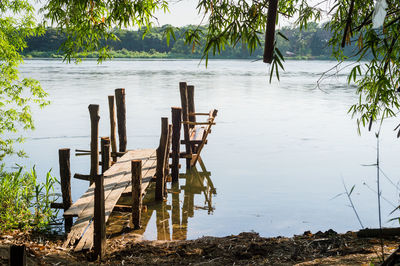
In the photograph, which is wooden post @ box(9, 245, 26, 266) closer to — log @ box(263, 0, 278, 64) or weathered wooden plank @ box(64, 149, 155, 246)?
log @ box(263, 0, 278, 64)

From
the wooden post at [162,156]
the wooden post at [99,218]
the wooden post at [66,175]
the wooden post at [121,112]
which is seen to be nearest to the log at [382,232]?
the wooden post at [99,218]

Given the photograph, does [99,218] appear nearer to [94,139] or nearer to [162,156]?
[94,139]

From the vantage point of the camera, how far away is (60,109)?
25.7 meters

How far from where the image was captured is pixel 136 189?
7668 millimetres

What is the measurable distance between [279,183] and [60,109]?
16.3 metres

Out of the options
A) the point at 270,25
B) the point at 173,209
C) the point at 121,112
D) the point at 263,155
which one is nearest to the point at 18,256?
the point at 270,25

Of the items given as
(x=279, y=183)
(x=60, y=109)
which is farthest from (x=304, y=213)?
(x=60, y=109)

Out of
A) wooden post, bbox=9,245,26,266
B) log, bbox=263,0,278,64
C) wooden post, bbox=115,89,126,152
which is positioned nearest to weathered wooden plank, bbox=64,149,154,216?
wooden post, bbox=115,89,126,152

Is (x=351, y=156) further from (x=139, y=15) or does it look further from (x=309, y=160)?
(x=139, y=15)

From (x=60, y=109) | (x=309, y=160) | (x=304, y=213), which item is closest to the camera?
(x=304, y=213)

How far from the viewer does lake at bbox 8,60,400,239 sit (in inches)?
395

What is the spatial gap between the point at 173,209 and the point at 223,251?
3.85 metres

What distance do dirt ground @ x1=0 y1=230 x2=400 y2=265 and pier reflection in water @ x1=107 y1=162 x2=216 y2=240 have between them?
130 centimetres

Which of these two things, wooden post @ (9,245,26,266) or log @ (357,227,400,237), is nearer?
wooden post @ (9,245,26,266)
